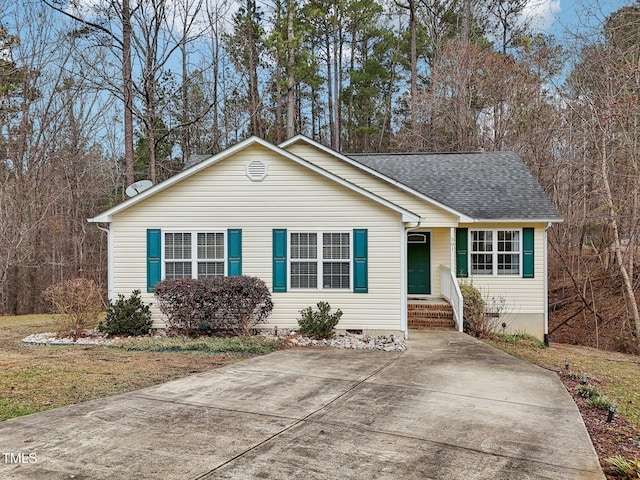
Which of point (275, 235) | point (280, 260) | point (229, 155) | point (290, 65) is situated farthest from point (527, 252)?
point (290, 65)

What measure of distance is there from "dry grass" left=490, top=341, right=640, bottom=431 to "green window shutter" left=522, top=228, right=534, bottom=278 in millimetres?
2016

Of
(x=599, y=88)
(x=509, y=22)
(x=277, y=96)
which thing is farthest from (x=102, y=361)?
(x=509, y=22)

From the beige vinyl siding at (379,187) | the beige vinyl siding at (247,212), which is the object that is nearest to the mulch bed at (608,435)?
the beige vinyl siding at (247,212)

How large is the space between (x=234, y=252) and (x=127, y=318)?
2.55 m

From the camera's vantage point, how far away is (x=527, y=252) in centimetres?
1287

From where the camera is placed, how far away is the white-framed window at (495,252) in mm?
13031

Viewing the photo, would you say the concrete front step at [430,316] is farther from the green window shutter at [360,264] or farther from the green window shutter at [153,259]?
the green window shutter at [153,259]

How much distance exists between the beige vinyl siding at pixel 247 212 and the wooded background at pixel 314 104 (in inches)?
267

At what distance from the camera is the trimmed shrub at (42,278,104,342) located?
32.4ft

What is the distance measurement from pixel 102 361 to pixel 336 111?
2194cm

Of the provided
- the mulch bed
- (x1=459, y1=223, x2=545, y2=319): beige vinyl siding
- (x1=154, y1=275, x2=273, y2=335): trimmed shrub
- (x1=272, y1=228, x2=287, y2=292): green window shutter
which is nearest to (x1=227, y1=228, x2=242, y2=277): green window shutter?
(x1=154, y1=275, x2=273, y2=335): trimmed shrub

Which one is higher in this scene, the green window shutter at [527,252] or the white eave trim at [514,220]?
the white eave trim at [514,220]

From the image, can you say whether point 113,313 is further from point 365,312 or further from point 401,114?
point 401,114

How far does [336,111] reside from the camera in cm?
2752
